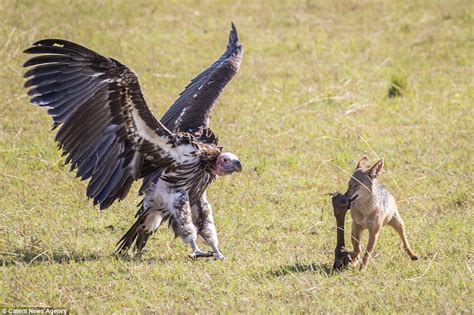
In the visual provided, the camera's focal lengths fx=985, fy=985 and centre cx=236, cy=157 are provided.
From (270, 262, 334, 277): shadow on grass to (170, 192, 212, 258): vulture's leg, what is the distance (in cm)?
70

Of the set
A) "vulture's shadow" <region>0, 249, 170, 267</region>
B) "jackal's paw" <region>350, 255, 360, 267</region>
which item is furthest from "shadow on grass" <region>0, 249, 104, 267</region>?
"jackal's paw" <region>350, 255, 360, 267</region>

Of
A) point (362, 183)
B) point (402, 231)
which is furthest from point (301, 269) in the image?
point (402, 231)

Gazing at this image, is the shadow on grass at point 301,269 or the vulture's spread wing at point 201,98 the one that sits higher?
the vulture's spread wing at point 201,98

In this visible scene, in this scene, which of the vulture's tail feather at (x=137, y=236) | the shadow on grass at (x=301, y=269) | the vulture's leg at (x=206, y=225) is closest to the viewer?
the shadow on grass at (x=301, y=269)

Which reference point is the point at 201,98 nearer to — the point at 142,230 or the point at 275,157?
the point at 142,230

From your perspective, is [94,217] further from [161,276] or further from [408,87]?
[408,87]

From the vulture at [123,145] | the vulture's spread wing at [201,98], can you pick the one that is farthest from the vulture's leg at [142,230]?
the vulture's spread wing at [201,98]

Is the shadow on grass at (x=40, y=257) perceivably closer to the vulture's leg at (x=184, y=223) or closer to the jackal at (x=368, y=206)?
the vulture's leg at (x=184, y=223)

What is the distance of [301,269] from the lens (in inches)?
A: 306

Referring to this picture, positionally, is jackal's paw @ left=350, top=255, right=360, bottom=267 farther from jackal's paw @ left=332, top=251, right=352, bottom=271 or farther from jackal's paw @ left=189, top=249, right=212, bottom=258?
jackal's paw @ left=189, top=249, right=212, bottom=258

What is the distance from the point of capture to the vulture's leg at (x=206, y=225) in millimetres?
8234

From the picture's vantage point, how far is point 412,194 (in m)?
9.85

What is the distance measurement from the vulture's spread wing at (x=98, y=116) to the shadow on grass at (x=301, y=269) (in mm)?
1323

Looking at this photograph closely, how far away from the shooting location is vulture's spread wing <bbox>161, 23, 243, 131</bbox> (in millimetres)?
9047
